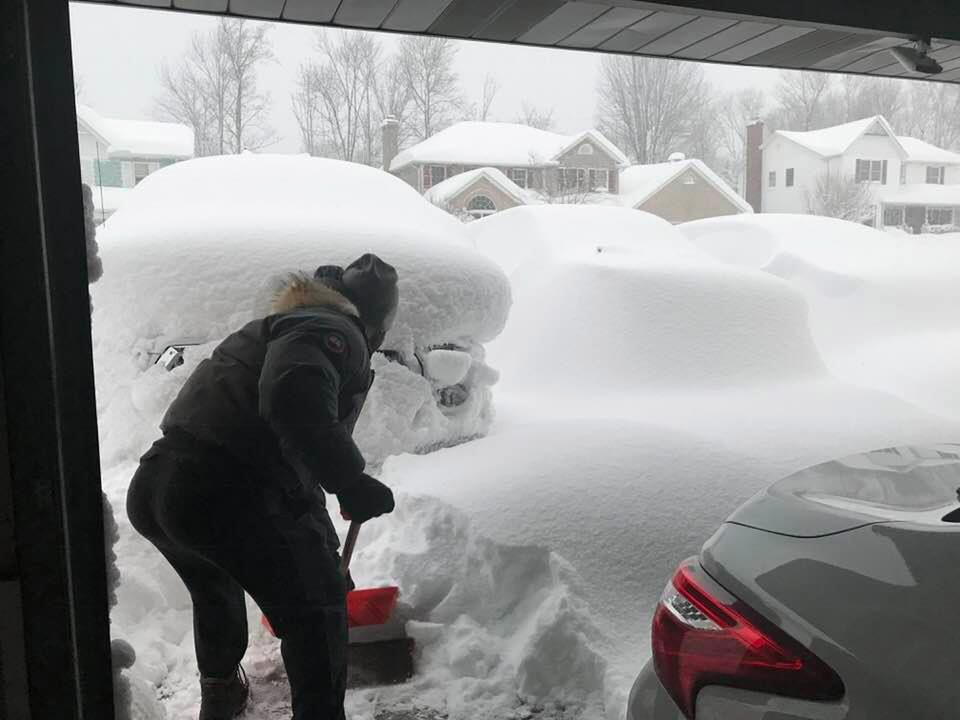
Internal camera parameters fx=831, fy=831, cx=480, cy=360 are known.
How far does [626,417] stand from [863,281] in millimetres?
4518

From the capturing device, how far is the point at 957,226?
28.3 feet

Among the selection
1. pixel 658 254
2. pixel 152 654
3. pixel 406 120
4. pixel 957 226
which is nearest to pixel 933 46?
pixel 406 120

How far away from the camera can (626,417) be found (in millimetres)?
4625

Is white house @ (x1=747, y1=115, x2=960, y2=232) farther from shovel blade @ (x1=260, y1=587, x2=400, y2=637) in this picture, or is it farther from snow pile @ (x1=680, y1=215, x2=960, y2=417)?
shovel blade @ (x1=260, y1=587, x2=400, y2=637)

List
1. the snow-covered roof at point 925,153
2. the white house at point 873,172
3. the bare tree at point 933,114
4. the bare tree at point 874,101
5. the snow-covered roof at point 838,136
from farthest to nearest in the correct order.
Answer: the snow-covered roof at point 925,153 → the white house at point 873,172 → the snow-covered roof at point 838,136 → the bare tree at point 933,114 → the bare tree at point 874,101

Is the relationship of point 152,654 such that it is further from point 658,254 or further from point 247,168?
point 658,254

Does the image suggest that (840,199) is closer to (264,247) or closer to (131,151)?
(264,247)

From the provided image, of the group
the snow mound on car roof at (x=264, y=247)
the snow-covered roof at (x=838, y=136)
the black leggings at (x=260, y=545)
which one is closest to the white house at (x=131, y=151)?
the snow mound on car roof at (x=264, y=247)

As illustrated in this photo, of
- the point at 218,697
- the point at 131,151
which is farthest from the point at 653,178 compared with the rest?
the point at 218,697

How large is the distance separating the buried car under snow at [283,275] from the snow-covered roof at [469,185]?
250 mm

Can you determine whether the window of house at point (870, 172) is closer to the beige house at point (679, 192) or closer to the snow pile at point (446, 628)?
the beige house at point (679, 192)

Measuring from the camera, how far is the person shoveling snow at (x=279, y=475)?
2105mm

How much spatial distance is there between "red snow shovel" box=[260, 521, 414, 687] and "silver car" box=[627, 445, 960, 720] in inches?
64.8

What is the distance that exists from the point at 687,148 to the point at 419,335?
214 cm
